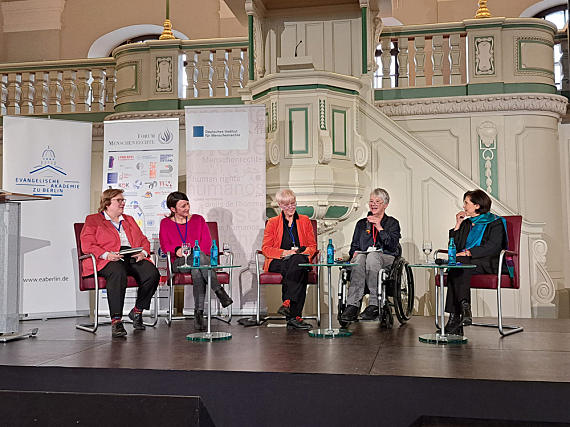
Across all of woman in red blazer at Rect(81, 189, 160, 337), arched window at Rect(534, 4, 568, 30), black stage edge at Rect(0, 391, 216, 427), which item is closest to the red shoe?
woman in red blazer at Rect(81, 189, 160, 337)

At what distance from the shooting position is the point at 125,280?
4.68m

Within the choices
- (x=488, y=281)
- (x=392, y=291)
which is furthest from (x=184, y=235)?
(x=488, y=281)

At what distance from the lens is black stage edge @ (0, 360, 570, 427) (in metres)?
2.88

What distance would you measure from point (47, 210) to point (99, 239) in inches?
47.7

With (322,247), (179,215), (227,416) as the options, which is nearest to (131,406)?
(227,416)

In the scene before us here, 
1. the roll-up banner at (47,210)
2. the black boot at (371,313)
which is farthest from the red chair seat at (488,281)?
the roll-up banner at (47,210)

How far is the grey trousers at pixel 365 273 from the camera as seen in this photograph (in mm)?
4785

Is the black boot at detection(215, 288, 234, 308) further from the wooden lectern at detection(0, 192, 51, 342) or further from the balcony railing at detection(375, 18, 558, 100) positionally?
the balcony railing at detection(375, 18, 558, 100)

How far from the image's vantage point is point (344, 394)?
3049 millimetres

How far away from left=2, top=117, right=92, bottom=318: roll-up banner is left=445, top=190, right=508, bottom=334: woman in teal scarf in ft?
11.0

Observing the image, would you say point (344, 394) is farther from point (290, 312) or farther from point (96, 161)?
point (96, 161)

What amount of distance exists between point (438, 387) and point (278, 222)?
2.40 metres

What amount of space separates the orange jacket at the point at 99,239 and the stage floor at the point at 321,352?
0.53 meters

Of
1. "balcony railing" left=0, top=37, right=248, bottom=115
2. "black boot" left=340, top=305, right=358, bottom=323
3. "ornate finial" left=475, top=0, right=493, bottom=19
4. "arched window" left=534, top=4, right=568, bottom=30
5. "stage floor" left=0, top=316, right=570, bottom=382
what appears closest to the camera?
"stage floor" left=0, top=316, right=570, bottom=382
